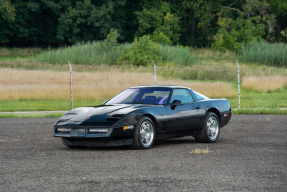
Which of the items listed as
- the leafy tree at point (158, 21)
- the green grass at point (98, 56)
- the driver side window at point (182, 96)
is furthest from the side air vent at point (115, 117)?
the leafy tree at point (158, 21)

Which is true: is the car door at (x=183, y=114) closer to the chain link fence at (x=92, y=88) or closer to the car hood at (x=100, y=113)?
the car hood at (x=100, y=113)

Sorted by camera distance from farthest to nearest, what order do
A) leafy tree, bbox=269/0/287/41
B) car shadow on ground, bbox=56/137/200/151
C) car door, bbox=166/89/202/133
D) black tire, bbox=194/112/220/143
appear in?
1. leafy tree, bbox=269/0/287/41
2. black tire, bbox=194/112/220/143
3. car door, bbox=166/89/202/133
4. car shadow on ground, bbox=56/137/200/151

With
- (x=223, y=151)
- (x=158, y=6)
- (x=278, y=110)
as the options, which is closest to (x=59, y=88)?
(x=278, y=110)

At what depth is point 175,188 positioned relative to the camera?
581cm

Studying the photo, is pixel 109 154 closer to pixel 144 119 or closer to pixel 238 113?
pixel 144 119

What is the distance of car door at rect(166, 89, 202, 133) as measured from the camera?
9.66m

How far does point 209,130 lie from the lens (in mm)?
10445

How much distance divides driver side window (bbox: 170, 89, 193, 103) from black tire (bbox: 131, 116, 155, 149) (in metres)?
0.98

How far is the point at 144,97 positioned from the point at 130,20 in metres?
62.2

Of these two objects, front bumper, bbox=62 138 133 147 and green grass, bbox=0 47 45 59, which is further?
green grass, bbox=0 47 45 59

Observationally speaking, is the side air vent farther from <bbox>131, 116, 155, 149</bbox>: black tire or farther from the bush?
the bush

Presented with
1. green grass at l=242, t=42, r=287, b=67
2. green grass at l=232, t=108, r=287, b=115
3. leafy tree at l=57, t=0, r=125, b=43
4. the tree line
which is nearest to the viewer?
green grass at l=232, t=108, r=287, b=115

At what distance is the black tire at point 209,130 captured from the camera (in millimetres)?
10250

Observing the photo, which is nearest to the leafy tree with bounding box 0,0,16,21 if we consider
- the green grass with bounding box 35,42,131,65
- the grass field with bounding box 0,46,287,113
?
the green grass with bounding box 35,42,131,65
